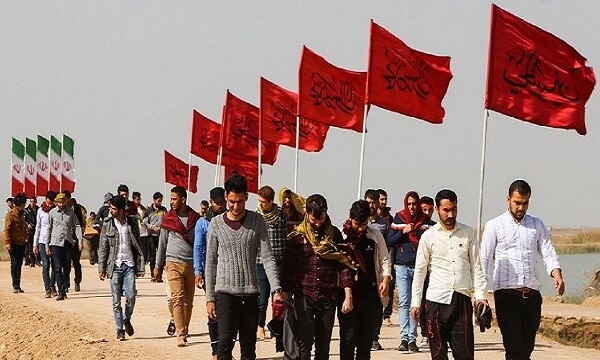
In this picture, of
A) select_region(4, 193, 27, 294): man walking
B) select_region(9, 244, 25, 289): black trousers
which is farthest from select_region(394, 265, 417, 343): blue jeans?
select_region(9, 244, 25, 289): black trousers

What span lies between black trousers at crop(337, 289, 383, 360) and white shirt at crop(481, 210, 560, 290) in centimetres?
115

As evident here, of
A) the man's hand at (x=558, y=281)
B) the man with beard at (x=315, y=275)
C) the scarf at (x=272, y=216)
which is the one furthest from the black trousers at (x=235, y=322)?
the man's hand at (x=558, y=281)

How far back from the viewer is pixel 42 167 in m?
47.9

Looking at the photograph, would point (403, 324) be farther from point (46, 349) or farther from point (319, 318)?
point (46, 349)

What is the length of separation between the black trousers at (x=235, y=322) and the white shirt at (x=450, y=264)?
163cm

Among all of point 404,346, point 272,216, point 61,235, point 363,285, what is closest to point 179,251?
point 272,216

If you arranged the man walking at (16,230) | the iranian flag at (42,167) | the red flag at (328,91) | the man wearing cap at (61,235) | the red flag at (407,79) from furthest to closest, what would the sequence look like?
the iranian flag at (42,167) → the red flag at (328,91) → the man walking at (16,230) → the man wearing cap at (61,235) → the red flag at (407,79)

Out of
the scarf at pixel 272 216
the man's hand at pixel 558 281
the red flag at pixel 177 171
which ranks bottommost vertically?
the man's hand at pixel 558 281

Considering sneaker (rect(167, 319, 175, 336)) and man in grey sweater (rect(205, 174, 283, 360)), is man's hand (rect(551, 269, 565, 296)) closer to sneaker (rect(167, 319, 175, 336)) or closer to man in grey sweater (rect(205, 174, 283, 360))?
man in grey sweater (rect(205, 174, 283, 360))

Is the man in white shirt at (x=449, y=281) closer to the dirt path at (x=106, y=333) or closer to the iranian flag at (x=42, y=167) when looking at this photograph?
the dirt path at (x=106, y=333)

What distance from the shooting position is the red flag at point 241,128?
100 ft

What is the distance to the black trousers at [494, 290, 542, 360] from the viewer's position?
9.85 metres

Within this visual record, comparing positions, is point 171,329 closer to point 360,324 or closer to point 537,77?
point 360,324

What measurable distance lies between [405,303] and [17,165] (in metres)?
37.9
